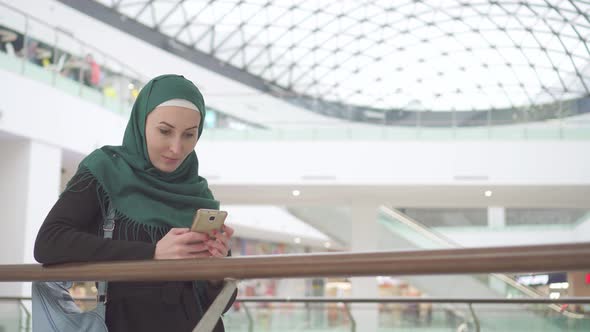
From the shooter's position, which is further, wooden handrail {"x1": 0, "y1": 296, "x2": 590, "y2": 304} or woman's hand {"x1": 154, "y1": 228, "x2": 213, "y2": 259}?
wooden handrail {"x1": 0, "y1": 296, "x2": 590, "y2": 304}

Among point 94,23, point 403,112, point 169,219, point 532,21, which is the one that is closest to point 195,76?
point 94,23

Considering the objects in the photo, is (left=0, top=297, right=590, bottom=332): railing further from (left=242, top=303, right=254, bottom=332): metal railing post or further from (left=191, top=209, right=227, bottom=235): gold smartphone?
(left=191, top=209, right=227, bottom=235): gold smartphone

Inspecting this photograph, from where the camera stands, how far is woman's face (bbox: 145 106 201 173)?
2723mm

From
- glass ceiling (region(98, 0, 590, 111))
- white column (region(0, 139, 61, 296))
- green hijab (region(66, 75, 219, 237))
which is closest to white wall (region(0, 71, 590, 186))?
white column (region(0, 139, 61, 296))

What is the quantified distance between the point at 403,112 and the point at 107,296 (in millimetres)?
22337

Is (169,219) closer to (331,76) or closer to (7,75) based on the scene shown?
(7,75)

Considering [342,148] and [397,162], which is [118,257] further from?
[342,148]

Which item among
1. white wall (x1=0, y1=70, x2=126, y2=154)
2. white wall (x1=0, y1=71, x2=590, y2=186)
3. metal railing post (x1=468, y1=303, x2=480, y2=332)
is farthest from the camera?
white wall (x1=0, y1=71, x2=590, y2=186)

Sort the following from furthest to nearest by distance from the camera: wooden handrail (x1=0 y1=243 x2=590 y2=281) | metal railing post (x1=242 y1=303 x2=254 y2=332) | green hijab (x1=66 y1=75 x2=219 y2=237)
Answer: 1. metal railing post (x1=242 y1=303 x2=254 y2=332)
2. green hijab (x1=66 y1=75 x2=219 y2=237)
3. wooden handrail (x1=0 y1=243 x2=590 y2=281)

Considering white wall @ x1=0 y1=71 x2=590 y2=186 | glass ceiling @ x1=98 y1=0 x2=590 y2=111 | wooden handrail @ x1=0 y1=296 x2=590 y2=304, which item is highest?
glass ceiling @ x1=98 y1=0 x2=590 y2=111

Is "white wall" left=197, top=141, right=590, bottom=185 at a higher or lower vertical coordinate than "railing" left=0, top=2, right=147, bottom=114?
lower

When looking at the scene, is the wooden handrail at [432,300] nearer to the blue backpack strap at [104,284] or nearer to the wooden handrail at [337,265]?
the blue backpack strap at [104,284]

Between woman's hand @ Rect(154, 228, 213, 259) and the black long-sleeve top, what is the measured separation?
48 millimetres

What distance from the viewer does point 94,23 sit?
28.5m
